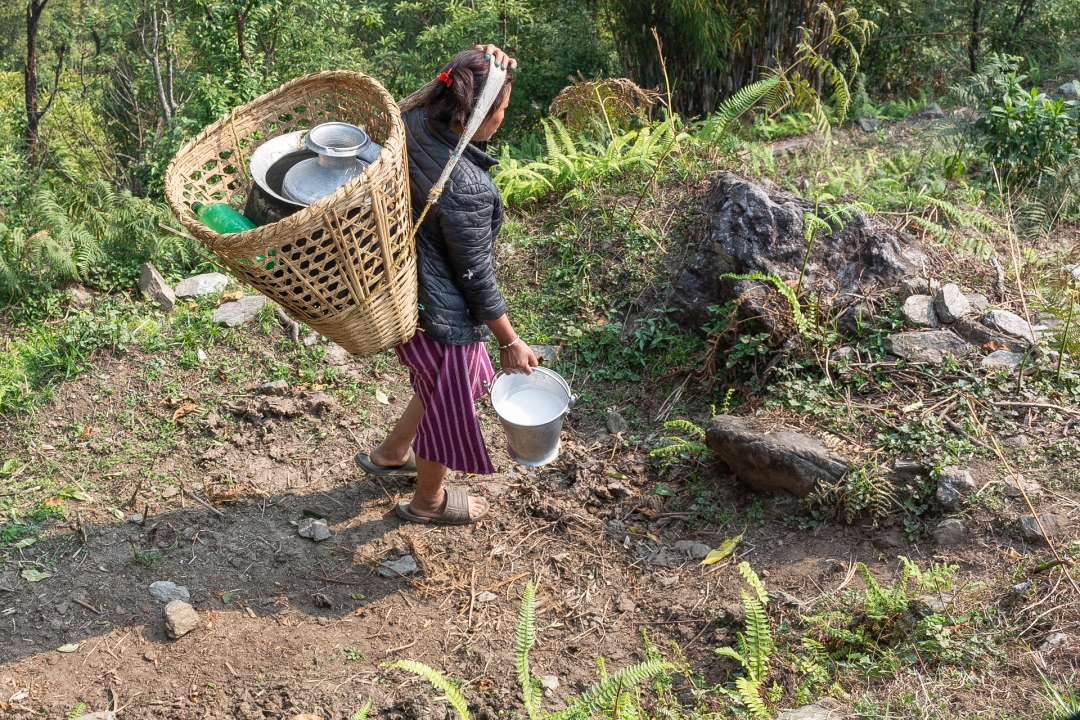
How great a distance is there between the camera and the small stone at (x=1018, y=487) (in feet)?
9.61

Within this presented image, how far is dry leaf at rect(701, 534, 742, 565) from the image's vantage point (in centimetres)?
308

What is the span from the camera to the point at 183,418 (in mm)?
3727

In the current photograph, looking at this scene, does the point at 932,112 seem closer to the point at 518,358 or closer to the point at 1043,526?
the point at 1043,526

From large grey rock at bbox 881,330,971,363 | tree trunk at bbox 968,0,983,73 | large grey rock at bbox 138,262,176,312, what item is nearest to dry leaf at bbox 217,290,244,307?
large grey rock at bbox 138,262,176,312

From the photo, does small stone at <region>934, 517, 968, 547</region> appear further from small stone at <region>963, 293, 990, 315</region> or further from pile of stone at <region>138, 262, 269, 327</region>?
pile of stone at <region>138, 262, 269, 327</region>

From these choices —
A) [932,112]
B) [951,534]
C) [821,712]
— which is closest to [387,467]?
[821,712]

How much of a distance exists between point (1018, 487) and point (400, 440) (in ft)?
7.34

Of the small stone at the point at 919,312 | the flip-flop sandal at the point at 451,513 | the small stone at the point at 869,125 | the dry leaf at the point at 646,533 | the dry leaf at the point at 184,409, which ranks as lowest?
the dry leaf at the point at 646,533

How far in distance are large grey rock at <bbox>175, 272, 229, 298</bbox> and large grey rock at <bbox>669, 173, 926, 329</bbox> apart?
2.32 meters

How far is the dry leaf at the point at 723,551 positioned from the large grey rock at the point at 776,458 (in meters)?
0.27

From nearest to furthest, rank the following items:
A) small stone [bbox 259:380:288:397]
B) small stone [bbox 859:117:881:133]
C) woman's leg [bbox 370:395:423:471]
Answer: woman's leg [bbox 370:395:423:471]
small stone [bbox 259:380:288:397]
small stone [bbox 859:117:881:133]

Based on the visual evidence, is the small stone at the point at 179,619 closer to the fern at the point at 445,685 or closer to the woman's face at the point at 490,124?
the fern at the point at 445,685

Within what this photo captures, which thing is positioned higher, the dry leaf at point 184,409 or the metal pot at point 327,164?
the metal pot at point 327,164

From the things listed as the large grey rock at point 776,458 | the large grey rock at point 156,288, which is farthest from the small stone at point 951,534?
the large grey rock at point 156,288
